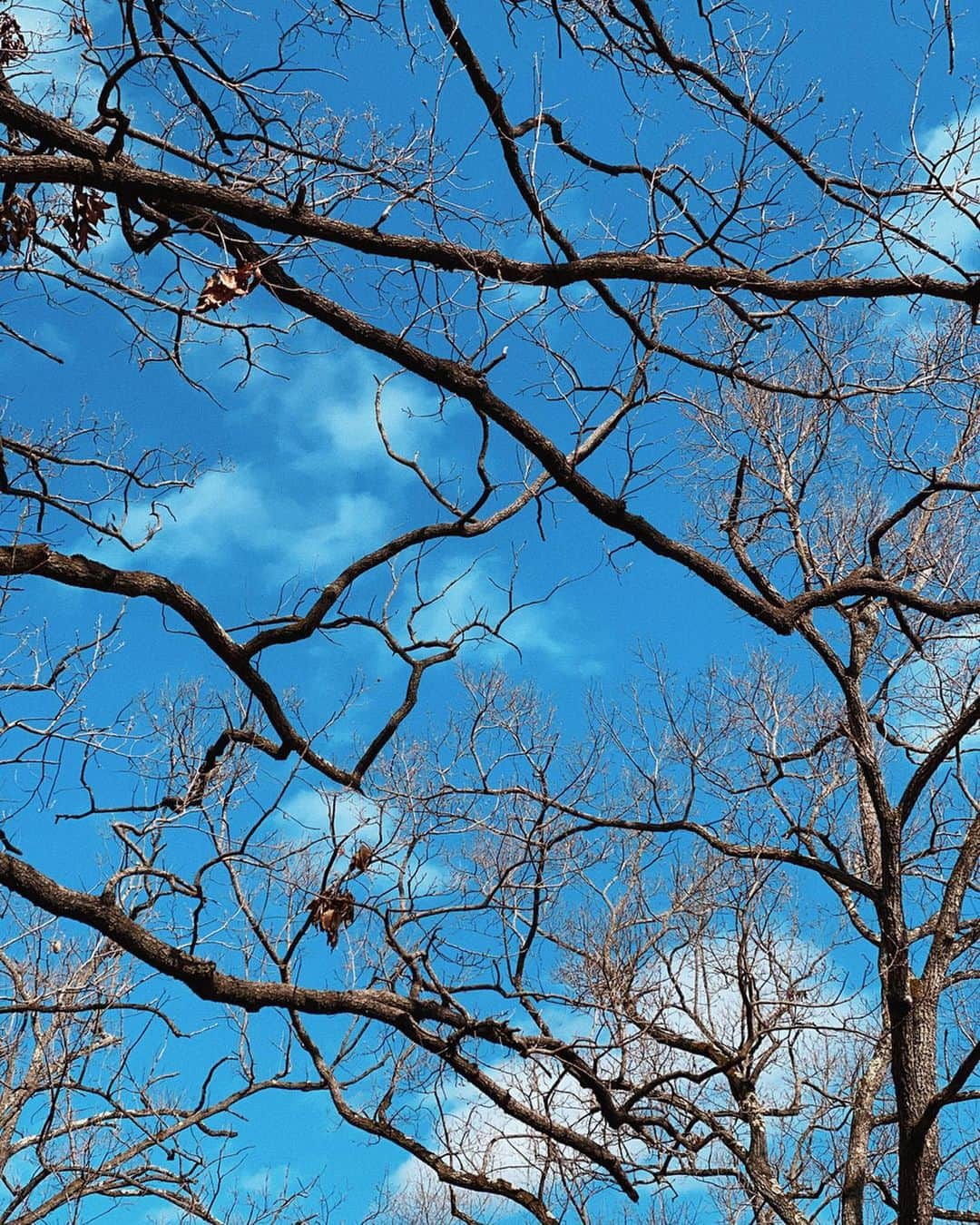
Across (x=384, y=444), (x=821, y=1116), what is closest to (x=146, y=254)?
(x=384, y=444)

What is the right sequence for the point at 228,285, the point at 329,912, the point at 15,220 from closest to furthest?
the point at 228,285 < the point at 15,220 < the point at 329,912

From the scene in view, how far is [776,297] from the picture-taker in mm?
5363

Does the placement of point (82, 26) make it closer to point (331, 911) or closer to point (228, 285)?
point (228, 285)

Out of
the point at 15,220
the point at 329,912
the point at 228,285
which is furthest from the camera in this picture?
the point at 329,912

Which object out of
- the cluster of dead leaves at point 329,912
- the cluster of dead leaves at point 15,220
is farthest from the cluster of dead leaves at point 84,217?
the cluster of dead leaves at point 329,912

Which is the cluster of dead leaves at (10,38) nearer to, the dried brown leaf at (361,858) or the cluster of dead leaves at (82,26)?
the cluster of dead leaves at (82,26)

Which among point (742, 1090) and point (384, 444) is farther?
point (742, 1090)

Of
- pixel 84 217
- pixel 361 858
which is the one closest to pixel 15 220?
pixel 84 217

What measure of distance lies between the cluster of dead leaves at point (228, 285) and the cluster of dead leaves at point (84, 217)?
2.03 ft

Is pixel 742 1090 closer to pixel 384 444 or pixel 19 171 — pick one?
pixel 384 444

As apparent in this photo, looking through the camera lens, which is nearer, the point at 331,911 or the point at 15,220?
the point at 15,220

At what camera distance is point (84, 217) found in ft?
15.1

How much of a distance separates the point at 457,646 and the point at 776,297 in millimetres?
2275

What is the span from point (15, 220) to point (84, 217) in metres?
0.29
